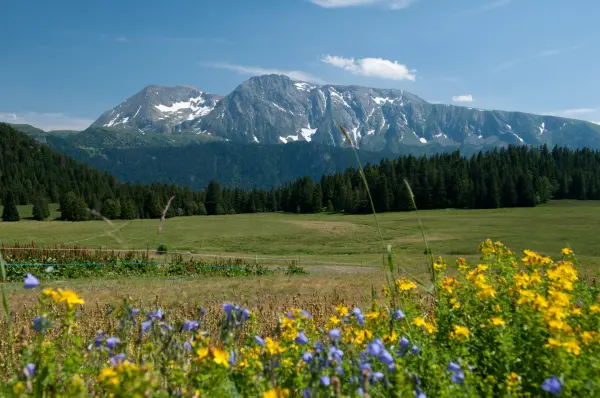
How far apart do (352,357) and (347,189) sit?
412 feet

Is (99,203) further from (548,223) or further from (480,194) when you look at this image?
(548,223)

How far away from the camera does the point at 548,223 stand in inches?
2594

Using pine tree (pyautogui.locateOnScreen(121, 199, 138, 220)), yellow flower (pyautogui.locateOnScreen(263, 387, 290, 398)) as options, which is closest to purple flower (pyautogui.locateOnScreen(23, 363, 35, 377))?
yellow flower (pyautogui.locateOnScreen(263, 387, 290, 398))

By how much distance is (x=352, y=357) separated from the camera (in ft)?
11.4

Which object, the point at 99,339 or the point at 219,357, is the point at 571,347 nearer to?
the point at 219,357

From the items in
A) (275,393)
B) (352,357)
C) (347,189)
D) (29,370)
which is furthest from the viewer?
(347,189)

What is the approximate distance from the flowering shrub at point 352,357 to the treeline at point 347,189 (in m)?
94.5

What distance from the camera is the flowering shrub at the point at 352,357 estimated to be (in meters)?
2.94

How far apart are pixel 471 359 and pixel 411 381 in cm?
88

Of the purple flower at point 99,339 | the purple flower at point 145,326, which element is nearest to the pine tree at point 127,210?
the purple flower at point 99,339

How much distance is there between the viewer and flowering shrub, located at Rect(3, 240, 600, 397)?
9.63 ft

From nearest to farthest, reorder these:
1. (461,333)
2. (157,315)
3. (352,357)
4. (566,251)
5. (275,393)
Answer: (275,393)
(352,357)
(461,333)
(157,315)
(566,251)

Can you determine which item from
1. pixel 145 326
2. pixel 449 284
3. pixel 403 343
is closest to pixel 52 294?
pixel 145 326

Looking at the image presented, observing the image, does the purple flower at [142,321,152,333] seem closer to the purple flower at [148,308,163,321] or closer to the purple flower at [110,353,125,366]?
the purple flower at [148,308,163,321]
